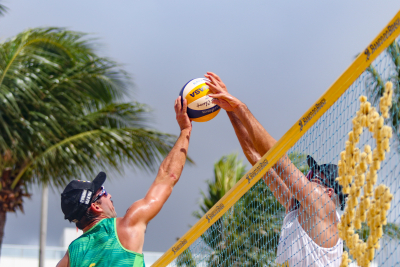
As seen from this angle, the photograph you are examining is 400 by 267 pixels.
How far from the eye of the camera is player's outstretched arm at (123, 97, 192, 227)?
308cm

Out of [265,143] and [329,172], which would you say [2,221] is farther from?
[329,172]

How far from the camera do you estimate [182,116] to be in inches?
156

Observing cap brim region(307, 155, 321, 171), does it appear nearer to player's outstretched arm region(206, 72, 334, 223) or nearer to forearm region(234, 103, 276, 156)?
player's outstretched arm region(206, 72, 334, 223)

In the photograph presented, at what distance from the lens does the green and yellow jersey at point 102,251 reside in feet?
9.70

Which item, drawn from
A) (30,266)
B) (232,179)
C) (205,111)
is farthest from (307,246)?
(30,266)

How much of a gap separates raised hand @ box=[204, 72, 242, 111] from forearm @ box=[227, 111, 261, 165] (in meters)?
0.28

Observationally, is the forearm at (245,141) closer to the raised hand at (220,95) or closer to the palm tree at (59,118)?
the raised hand at (220,95)

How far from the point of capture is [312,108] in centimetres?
311

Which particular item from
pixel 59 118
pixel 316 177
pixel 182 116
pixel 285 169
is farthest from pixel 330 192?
pixel 59 118

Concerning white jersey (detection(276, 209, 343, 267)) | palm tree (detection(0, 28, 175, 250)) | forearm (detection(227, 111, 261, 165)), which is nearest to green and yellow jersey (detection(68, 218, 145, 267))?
white jersey (detection(276, 209, 343, 267))

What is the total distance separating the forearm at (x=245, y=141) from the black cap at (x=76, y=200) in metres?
1.46

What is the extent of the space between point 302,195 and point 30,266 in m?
15.2

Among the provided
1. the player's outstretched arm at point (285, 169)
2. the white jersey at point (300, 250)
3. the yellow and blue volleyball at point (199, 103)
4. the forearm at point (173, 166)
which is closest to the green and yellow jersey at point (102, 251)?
the forearm at point (173, 166)

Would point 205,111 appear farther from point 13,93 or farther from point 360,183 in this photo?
point 13,93
